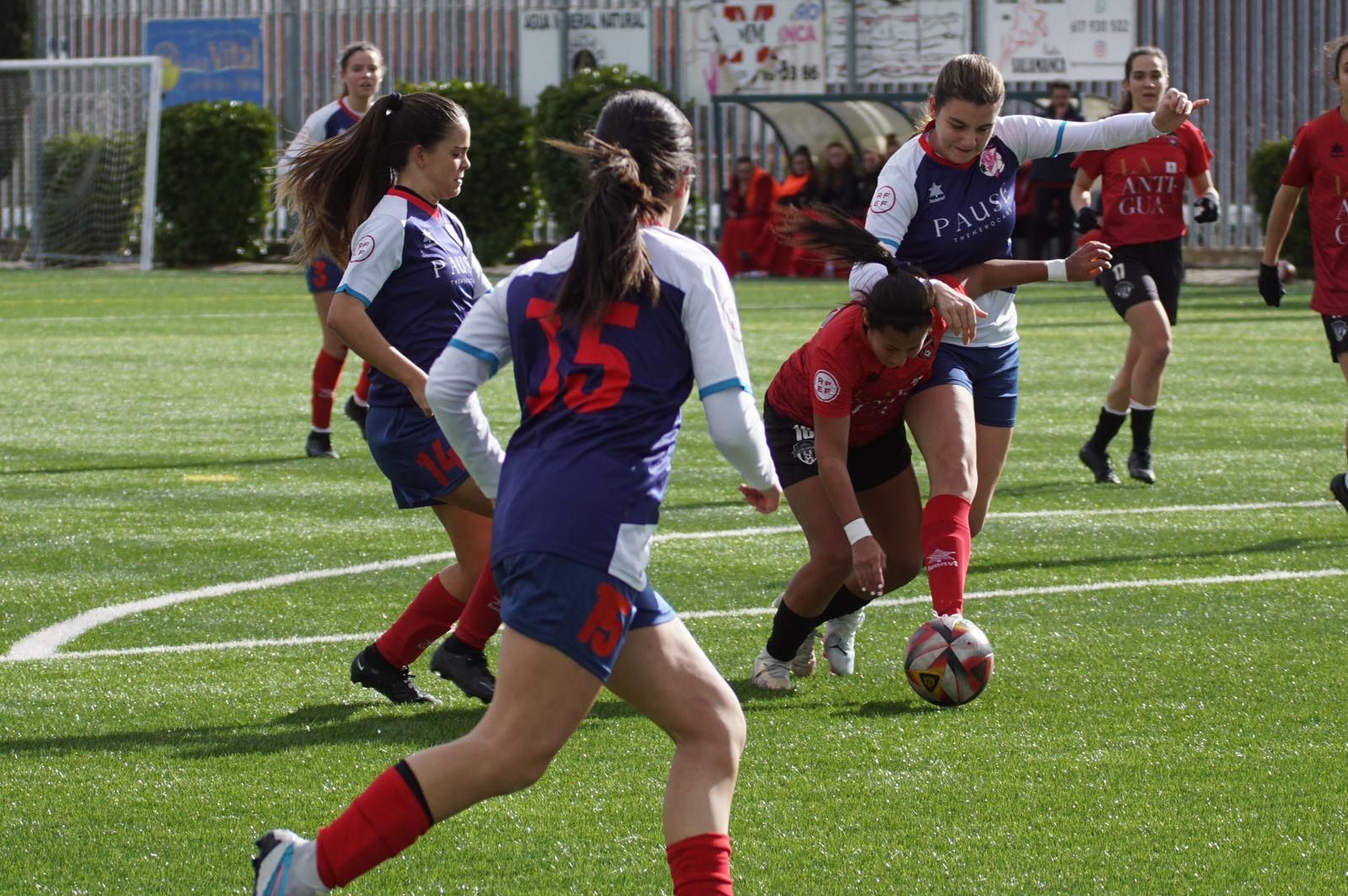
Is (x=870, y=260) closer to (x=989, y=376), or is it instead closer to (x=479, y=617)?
(x=989, y=376)

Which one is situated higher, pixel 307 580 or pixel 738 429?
pixel 738 429

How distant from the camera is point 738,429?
11.9 feet

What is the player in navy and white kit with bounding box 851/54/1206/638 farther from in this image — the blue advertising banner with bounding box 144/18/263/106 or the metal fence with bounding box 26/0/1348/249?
the blue advertising banner with bounding box 144/18/263/106

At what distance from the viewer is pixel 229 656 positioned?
6.50 meters

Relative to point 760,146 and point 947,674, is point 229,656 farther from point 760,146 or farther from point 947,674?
point 760,146

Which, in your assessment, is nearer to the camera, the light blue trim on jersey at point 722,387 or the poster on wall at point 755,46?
the light blue trim on jersey at point 722,387

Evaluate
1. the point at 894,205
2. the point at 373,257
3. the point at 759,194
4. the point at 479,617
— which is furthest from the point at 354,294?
the point at 759,194

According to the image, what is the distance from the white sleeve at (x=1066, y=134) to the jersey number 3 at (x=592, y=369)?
116 inches

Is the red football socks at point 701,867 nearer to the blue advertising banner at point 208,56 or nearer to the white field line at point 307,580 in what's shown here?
the white field line at point 307,580

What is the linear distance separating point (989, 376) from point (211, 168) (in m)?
27.3

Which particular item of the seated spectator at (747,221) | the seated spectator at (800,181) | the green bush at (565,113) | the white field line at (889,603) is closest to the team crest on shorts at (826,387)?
the white field line at (889,603)

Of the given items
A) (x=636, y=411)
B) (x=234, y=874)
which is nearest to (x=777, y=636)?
(x=234, y=874)

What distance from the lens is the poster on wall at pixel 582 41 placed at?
111 ft

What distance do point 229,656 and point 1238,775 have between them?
314cm
